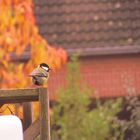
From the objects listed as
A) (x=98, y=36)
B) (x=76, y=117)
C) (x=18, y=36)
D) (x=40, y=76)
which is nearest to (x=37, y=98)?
(x=40, y=76)

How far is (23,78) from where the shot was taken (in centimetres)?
740

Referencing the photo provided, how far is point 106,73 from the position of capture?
1238cm

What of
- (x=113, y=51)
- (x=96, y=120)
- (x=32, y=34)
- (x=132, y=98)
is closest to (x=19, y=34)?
(x=32, y=34)

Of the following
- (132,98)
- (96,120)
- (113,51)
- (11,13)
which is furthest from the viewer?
(113,51)

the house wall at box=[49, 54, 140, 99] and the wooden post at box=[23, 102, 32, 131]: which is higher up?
the wooden post at box=[23, 102, 32, 131]

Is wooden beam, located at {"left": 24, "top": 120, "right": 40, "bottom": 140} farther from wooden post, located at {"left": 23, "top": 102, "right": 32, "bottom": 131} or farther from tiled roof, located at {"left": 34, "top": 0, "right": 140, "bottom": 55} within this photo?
tiled roof, located at {"left": 34, "top": 0, "right": 140, "bottom": 55}

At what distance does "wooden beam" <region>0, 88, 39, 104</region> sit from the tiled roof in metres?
8.04

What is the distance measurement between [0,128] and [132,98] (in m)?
6.95

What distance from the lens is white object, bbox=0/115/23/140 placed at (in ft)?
12.9

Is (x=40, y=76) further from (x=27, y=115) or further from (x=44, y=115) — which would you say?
(x=27, y=115)

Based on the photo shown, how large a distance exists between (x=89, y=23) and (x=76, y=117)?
3171 millimetres

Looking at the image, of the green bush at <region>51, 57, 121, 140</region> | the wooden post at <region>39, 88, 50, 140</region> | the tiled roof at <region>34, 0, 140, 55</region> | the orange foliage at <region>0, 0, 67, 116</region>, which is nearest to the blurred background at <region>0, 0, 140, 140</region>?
the tiled roof at <region>34, 0, 140, 55</region>

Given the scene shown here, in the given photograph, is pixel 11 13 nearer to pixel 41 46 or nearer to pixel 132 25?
pixel 41 46

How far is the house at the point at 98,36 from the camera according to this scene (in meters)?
12.2
